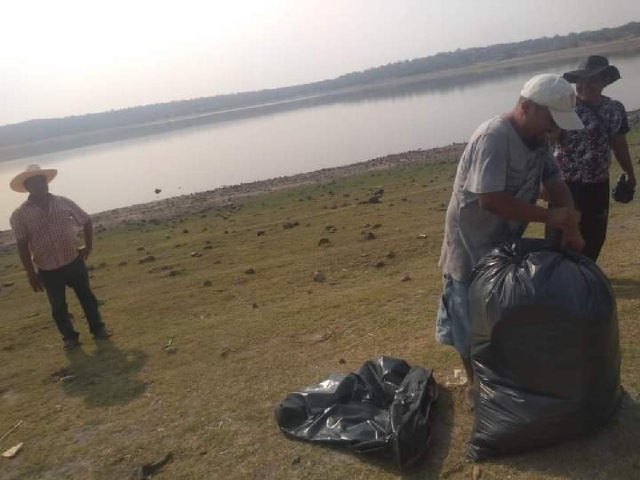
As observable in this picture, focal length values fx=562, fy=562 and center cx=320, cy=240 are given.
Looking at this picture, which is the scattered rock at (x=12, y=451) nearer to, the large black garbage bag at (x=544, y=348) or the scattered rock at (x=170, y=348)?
the scattered rock at (x=170, y=348)

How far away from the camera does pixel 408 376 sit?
11.9 feet

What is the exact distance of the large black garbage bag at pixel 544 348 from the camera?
8.78 feet

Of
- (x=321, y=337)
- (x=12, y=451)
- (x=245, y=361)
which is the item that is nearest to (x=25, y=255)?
(x=12, y=451)

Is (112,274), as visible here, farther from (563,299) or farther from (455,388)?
(563,299)

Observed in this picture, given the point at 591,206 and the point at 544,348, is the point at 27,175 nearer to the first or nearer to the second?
the point at 544,348

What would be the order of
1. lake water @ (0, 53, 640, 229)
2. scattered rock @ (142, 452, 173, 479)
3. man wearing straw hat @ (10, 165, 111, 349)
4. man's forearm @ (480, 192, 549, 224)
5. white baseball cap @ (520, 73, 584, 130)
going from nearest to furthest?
white baseball cap @ (520, 73, 584, 130) < man's forearm @ (480, 192, 549, 224) < scattered rock @ (142, 452, 173, 479) < man wearing straw hat @ (10, 165, 111, 349) < lake water @ (0, 53, 640, 229)

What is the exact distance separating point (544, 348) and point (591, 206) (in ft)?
7.50


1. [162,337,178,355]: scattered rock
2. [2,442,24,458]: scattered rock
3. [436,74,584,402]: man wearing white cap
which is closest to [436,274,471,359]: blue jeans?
[436,74,584,402]: man wearing white cap

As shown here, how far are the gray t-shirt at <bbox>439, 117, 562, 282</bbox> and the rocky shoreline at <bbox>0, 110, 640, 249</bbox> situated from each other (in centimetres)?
1638

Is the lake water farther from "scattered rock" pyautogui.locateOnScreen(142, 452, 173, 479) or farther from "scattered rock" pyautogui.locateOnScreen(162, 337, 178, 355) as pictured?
"scattered rock" pyautogui.locateOnScreen(142, 452, 173, 479)

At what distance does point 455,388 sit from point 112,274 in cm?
820

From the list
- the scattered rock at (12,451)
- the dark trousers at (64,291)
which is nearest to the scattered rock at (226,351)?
the scattered rock at (12,451)

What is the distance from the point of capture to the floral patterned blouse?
14.3 feet

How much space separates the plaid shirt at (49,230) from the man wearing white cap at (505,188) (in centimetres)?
405
